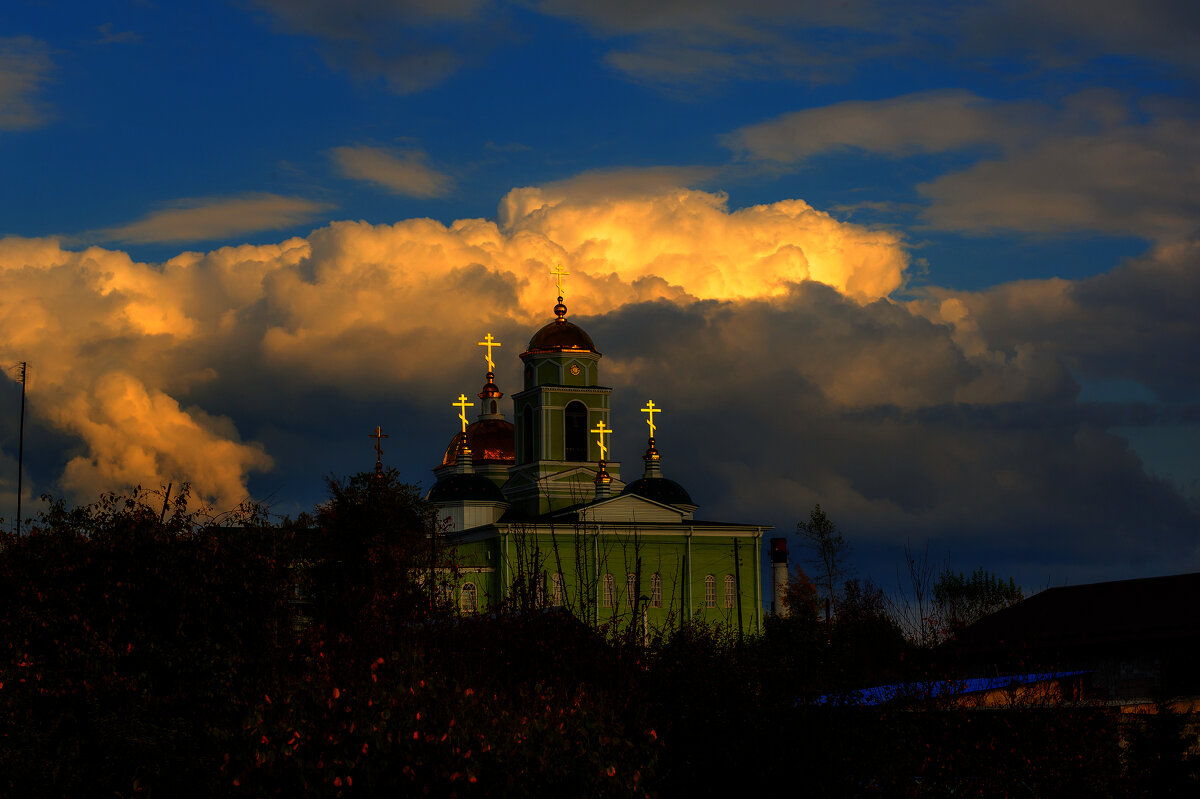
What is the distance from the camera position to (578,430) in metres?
75.6

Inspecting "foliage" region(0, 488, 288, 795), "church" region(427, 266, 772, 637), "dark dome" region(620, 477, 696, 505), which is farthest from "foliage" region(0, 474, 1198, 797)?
"dark dome" region(620, 477, 696, 505)

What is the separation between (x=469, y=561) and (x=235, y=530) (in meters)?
44.1

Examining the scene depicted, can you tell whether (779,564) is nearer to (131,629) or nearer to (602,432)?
(602,432)

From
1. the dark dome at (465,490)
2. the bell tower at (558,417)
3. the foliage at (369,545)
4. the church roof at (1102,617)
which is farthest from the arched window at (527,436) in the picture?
the church roof at (1102,617)

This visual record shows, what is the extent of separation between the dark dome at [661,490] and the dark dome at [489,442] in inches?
372

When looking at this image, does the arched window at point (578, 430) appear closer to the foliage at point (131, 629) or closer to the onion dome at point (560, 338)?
the onion dome at point (560, 338)

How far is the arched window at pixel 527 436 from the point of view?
75.8 metres

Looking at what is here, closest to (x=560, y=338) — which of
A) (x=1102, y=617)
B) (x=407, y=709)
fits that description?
(x=1102, y=617)

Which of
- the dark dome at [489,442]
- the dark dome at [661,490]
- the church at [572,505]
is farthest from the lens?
the dark dome at [489,442]

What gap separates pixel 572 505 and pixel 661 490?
490cm

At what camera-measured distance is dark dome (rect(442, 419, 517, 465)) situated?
79.9 metres

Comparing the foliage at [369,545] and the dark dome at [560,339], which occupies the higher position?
the dark dome at [560,339]

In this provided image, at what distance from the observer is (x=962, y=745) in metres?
18.1

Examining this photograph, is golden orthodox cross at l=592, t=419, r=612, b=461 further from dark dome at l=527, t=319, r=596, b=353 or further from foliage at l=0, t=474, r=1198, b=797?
foliage at l=0, t=474, r=1198, b=797
